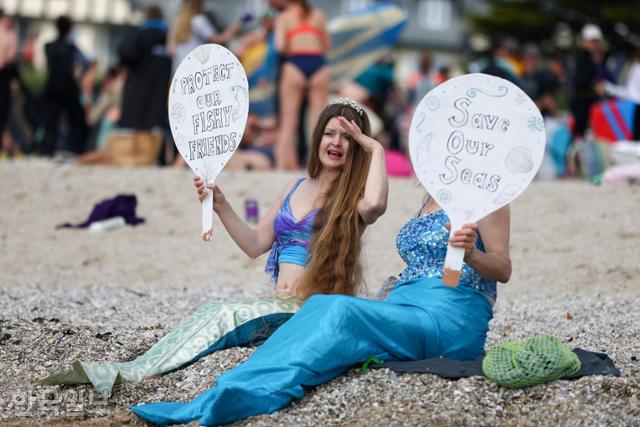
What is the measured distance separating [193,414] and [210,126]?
1.60m

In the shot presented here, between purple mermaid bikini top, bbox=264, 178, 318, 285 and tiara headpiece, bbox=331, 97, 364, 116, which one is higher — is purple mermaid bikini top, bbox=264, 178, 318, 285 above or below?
below

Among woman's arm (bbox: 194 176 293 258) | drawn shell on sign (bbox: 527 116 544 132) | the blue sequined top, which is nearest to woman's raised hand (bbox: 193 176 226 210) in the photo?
woman's arm (bbox: 194 176 293 258)

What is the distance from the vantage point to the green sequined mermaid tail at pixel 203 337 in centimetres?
489

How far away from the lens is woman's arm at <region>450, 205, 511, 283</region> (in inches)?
183

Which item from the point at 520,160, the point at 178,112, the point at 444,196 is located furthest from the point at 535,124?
the point at 178,112

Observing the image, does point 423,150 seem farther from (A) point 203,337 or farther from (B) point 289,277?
(A) point 203,337

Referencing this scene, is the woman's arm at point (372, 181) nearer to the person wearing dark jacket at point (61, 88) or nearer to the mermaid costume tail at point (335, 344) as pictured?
the mermaid costume tail at point (335, 344)

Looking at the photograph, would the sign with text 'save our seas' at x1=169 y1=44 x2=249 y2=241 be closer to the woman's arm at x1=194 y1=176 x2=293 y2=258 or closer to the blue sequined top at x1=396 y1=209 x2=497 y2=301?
the woman's arm at x1=194 y1=176 x2=293 y2=258

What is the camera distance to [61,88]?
13.6 m

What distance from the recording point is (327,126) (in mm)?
5355

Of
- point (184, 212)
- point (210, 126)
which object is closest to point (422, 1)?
point (184, 212)

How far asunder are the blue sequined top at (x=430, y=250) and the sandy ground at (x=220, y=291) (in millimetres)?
542

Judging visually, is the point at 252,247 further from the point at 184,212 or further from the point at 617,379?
the point at 184,212

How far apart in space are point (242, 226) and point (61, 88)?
8732 millimetres
